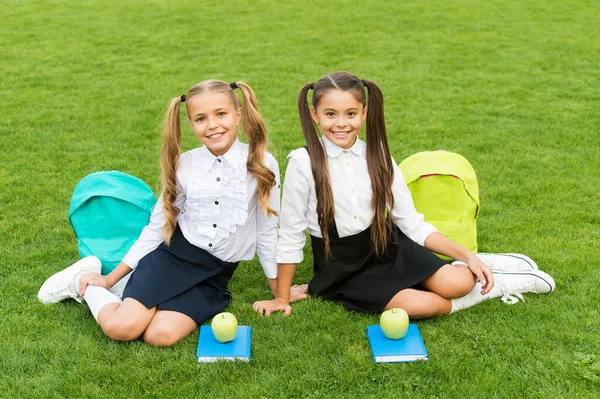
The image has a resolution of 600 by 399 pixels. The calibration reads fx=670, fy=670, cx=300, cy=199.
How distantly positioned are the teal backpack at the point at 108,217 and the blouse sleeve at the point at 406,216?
156 cm

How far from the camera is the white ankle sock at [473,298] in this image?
12.1 feet

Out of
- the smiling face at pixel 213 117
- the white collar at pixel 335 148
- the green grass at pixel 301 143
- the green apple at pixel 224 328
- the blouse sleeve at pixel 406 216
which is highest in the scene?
the smiling face at pixel 213 117

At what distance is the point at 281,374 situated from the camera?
3.15 m

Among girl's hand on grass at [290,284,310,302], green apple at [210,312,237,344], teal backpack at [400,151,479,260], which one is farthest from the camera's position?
teal backpack at [400,151,479,260]

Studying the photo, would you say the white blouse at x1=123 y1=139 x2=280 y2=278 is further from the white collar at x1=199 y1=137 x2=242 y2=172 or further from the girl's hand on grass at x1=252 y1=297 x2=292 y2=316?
the girl's hand on grass at x1=252 y1=297 x2=292 y2=316

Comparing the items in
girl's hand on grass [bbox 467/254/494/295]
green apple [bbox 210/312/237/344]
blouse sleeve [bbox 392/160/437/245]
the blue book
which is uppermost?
blouse sleeve [bbox 392/160/437/245]

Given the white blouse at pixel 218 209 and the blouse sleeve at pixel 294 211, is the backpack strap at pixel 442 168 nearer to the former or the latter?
the blouse sleeve at pixel 294 211

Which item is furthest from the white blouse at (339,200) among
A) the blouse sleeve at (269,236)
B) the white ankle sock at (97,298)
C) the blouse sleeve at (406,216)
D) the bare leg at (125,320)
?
the white ankle sock at (97,298)

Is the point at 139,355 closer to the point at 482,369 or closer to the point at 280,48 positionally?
the point at 482,369

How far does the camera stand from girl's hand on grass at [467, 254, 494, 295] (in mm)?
3473

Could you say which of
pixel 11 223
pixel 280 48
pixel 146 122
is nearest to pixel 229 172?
pixel 11 223

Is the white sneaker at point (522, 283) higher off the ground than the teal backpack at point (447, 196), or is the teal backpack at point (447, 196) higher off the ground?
the teal backpack at point (447, 196)

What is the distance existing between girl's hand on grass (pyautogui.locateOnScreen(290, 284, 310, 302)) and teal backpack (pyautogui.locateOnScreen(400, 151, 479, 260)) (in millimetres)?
873

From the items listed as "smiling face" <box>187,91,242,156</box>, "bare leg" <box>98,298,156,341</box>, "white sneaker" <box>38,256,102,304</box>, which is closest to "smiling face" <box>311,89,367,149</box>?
"smiling face" <box>187,91,242,156</box>
